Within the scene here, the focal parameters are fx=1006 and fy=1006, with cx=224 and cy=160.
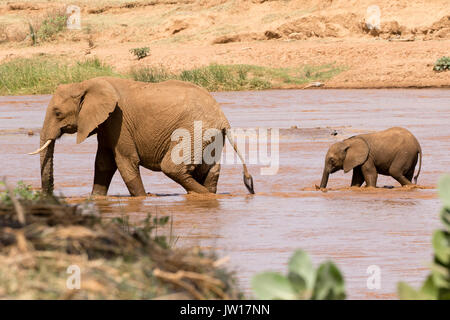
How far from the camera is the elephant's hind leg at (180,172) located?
11.1 meters

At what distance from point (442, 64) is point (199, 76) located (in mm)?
8105

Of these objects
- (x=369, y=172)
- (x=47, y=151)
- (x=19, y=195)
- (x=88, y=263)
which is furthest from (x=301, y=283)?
(x=369, y=172)

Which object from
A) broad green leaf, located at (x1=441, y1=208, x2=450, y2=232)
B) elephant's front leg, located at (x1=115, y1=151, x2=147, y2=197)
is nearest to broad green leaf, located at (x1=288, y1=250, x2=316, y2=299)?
broad green leaf, located at (x1=441, y1=208, x2=450, y2=232)

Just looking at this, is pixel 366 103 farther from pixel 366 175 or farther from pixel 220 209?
pixel 220 209

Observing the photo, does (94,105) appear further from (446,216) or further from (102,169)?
(446,216)

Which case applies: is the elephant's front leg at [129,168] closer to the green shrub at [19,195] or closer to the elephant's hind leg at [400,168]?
the elephant's hind leg at [400,168]

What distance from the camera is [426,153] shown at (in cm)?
1602

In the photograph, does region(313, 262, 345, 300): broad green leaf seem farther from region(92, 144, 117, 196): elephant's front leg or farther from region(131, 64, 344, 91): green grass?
region(131, 64, 344, 91): green grass

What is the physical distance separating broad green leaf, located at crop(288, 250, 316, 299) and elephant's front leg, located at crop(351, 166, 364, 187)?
1066 centimetres

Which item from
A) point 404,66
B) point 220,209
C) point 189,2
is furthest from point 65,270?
point 189,2

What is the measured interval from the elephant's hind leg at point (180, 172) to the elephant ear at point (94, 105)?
84cm

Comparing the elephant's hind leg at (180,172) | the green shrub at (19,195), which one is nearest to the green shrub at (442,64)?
the elephant's hind leg at (180,172)

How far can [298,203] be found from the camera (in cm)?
1108
